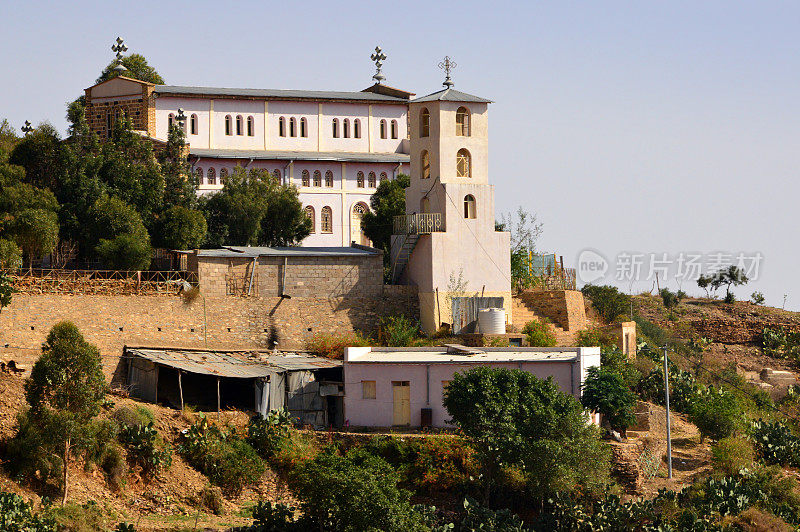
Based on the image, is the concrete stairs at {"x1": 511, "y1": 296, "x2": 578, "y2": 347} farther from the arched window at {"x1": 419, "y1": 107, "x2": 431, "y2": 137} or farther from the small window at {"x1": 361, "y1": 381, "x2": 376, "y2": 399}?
the small window at {"x1": 361, "y1": 381, "x2": 376, "y2": 399}

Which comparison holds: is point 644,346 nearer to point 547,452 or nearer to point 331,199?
point 547,452

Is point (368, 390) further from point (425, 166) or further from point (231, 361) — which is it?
point (425, 166)

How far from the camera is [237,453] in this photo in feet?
106

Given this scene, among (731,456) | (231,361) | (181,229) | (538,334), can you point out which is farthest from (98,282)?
(731,456)

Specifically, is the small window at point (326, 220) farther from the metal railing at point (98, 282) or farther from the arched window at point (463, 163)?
the metal railing at point (98, 282)

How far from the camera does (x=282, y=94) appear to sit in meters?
62.1

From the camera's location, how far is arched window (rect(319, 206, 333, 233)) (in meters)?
61.6

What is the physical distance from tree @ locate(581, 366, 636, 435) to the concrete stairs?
6187 millimetres

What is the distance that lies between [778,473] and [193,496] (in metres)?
16.7

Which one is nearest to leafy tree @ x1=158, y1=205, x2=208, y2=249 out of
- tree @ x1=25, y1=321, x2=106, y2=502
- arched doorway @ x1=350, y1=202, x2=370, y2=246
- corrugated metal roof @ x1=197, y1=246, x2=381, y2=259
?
corrugated metal roof @ x1=197, y1=246, x2=381, y2=259

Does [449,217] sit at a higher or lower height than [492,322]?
higher

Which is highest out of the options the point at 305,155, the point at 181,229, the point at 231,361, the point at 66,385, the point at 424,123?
the point at 305,155

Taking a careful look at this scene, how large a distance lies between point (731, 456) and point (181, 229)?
22290 millimetres

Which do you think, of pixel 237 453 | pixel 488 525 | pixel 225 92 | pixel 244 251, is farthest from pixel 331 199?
pixel 488 525
